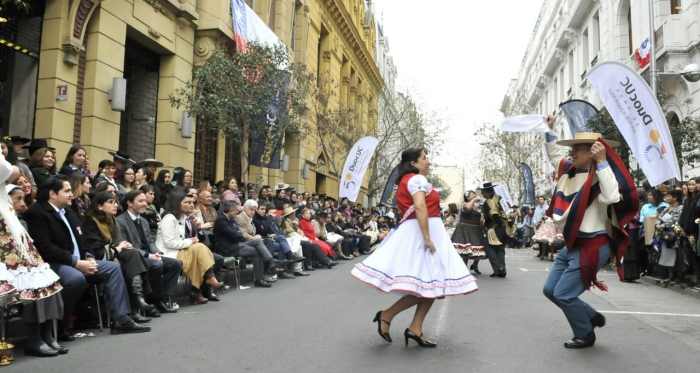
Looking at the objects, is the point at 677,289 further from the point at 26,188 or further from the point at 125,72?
the point at 125,72

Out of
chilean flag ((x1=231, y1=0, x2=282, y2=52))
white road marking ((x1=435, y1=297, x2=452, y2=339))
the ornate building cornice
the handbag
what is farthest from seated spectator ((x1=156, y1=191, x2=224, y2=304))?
the ornate building cornice

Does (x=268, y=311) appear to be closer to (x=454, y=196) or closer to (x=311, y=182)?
(x=311, y=182)

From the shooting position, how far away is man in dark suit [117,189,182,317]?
689 centimetres

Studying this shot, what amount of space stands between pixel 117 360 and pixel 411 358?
8.11 feet

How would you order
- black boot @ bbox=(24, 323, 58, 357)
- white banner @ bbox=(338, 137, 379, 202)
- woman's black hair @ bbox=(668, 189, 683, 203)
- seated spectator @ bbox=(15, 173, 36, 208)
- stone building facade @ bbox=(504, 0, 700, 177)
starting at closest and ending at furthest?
black boot @ bbox=(24, 323, 58, 357) < seated spectator @ bbox=(15, 173, 36, 208) < woman's black hair @ bbox=(668, 189, 683, 203) < stone building facade @ bbox=(504, 0, 700, 177) < white banner @ bbox=(338, 137, 379, 202)

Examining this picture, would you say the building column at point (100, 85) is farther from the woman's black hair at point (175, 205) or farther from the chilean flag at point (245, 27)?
the woman's black hair at point (175, 205)

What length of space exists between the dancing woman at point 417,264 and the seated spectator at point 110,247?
2738mm

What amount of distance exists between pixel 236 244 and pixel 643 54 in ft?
55.7

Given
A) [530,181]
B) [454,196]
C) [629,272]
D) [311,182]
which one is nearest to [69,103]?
[629,272]

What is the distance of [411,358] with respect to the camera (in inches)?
184

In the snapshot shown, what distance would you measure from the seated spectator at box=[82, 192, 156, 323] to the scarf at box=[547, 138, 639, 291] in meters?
4.64

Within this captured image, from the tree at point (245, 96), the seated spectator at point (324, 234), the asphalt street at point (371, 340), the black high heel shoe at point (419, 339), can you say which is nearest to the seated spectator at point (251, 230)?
the asphalt street at point (371, 340)

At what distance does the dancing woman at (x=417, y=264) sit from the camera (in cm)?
497

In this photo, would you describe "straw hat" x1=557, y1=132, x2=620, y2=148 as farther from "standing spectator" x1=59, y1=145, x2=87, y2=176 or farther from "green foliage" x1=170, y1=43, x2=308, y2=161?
"green foliage" x1=170, y1=43, x2=308, y2=161
